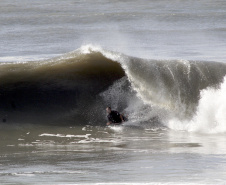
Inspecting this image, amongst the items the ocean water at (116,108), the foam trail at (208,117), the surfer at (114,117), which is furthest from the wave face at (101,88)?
the surfer at (114,117)

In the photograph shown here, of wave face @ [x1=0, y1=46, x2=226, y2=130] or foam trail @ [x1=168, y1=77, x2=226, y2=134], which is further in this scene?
wave face @ [x1=0, y1=46, x2=226, y2=130]

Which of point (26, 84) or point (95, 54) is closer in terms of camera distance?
point (26, 84)

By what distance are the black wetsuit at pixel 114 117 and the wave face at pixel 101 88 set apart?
0.38 m

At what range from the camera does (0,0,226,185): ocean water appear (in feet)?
28.6

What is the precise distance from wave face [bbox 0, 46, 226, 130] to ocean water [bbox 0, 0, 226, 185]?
2cm

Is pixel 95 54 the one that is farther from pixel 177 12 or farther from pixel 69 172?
pixel 177 12

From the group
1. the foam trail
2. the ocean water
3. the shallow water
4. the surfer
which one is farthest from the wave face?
the shallow water

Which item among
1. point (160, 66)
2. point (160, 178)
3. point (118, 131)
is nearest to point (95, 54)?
point (160, 66)

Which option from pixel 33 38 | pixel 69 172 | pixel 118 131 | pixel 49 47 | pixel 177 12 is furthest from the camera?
pixel 177 12

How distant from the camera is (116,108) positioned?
13.5 m

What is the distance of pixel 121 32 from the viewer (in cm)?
3175

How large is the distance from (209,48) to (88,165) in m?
14.7

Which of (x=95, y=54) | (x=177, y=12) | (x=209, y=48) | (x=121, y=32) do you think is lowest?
(x=95, y=54)

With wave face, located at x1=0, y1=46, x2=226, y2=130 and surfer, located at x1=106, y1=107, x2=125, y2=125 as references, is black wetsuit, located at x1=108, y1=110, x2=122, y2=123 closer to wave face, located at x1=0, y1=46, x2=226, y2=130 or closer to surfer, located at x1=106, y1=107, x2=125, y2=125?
surfer, located at x1=106, y1=107, x2=125, y2=125
